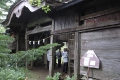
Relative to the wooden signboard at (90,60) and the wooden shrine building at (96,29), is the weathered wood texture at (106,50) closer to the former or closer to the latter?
the wooden shrine building at (96,29)

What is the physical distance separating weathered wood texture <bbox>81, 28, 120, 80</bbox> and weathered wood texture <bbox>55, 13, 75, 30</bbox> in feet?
3.39

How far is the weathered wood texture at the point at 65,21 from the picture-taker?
17.2 ft

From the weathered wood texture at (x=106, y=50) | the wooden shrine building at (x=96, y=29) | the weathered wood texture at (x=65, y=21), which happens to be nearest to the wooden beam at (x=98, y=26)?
the wooden shrine building at (x=96, y=29)

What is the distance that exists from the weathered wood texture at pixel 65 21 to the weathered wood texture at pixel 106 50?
1.03m

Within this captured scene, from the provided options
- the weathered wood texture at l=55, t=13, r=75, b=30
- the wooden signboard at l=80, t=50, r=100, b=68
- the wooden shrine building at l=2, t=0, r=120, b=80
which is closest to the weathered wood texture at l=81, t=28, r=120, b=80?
the wooden shrine building at l=2, t=0, r=120, b=80

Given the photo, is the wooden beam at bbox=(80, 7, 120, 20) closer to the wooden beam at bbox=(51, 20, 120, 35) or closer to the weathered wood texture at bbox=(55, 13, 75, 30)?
the wooden beam at bbox=(51, 20, 120, 35)

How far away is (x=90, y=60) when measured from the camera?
4.23m

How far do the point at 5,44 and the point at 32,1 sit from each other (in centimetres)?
385

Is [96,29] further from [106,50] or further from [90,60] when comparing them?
[90,60]

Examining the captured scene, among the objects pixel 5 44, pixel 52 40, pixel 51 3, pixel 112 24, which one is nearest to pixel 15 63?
pixel 5 44

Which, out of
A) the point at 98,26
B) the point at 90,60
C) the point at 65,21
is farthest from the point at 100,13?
the point at 65,21

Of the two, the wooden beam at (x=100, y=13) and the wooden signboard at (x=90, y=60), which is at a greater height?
the wooden beam at (x=100, y=13)

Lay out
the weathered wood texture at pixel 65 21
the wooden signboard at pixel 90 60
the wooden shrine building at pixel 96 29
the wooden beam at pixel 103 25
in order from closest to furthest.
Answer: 1. the wooden beam at pixel 103 25
2. the wooden shrine building at pixel 96 29
3. the wooden signboard at pixel 90 60
4. the weathered wood texture at pixel 65 21

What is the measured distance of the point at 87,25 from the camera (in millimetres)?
4406
